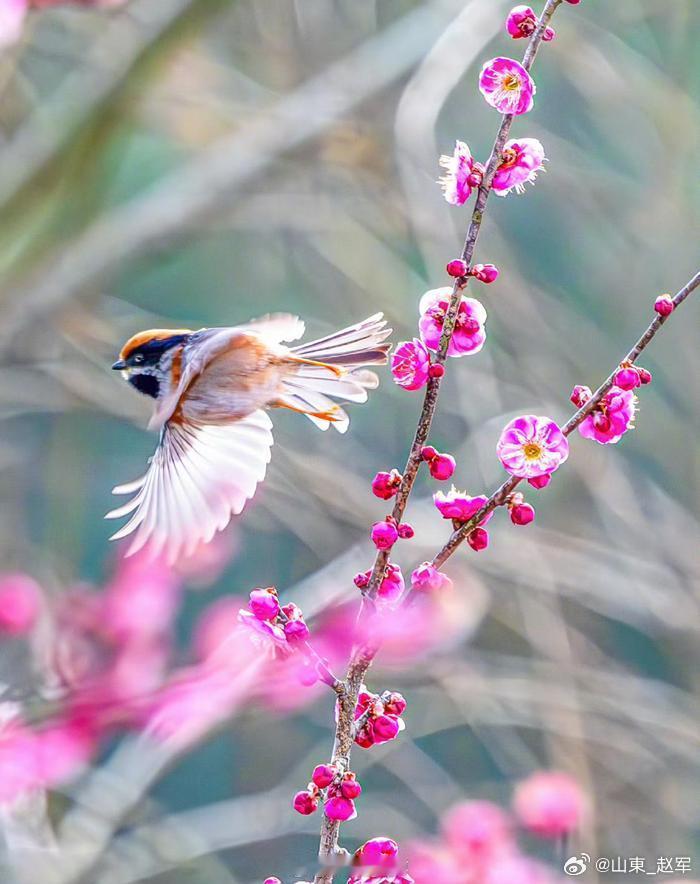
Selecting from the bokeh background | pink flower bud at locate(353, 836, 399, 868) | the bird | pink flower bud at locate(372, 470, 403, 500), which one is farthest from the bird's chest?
the bokeh background

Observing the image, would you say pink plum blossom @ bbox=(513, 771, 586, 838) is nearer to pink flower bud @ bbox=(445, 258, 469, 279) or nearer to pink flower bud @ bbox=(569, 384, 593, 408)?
pink flower bud @ bbox=(569, 384, 593, 408)

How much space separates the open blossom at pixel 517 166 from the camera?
58 cm

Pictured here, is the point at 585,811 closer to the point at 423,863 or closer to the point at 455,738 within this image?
the point at 423,863

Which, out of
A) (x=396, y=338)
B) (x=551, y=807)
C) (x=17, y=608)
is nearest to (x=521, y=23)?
(x=17, y=608)

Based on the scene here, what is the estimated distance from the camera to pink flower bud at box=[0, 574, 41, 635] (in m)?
1.55

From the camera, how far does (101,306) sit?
9.74 feet

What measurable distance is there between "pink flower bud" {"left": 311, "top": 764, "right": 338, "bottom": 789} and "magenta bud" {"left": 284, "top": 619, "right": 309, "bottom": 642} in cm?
6

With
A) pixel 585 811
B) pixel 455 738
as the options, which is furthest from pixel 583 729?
pixel 455 738

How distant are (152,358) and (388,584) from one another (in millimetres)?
330

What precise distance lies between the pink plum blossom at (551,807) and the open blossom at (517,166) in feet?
4.67

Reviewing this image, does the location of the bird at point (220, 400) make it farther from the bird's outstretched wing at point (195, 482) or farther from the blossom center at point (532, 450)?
the blossom center at point (532, 450)

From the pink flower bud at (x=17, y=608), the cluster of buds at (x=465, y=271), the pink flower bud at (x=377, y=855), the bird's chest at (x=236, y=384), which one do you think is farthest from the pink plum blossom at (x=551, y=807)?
the cluster of buds at (x=465, y=271)

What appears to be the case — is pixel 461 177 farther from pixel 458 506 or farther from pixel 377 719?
pixel 377 719

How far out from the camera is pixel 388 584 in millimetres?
577
